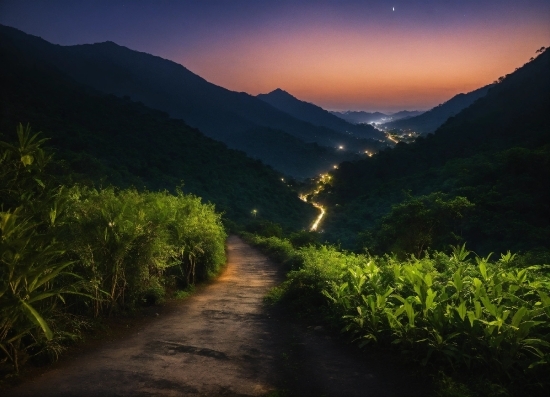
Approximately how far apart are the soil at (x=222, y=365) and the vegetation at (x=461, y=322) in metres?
0.43

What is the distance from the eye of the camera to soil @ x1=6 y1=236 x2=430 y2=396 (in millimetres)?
4703

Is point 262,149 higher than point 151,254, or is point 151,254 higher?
point 262,149

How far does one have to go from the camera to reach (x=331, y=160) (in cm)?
14888

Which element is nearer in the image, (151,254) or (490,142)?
(151,254)

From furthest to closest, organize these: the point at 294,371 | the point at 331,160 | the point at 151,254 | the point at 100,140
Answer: the point at 331,160, the point at 100,140, the point at 151,254, the point at 294,371

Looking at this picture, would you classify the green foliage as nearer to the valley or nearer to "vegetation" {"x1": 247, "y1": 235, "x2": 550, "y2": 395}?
the valley

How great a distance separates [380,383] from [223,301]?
252 inches

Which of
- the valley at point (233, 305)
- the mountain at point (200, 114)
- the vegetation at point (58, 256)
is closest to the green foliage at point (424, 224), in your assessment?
the valley at point (233, 305)

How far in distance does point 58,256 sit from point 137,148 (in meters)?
62.1

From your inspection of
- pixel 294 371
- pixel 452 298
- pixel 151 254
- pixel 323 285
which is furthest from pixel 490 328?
pixel 151 254

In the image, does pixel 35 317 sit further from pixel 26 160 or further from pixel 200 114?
pixel 200 114

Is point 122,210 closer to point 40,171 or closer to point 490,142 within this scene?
point 40,171

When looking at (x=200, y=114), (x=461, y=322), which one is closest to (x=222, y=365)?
(x=461, y=322)

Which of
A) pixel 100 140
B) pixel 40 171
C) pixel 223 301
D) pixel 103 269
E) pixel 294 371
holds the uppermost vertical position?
pixel 100 140
